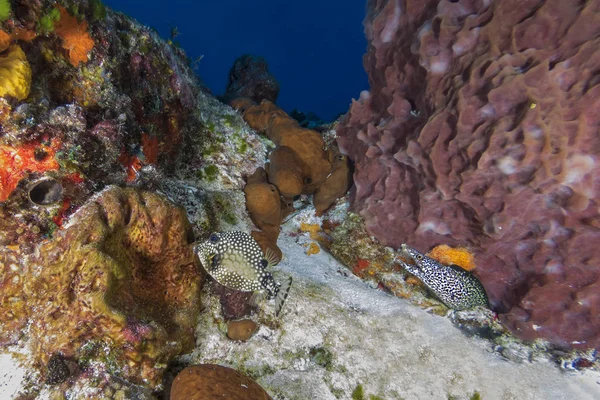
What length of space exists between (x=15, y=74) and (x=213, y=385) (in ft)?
10.3

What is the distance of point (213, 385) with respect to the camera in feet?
9.76

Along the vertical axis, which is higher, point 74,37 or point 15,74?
point 74,37

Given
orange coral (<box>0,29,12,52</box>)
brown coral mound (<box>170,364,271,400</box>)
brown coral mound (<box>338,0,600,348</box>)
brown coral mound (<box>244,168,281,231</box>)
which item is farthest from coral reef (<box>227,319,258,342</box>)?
orange coral (<box>0,29,12,52</box>)

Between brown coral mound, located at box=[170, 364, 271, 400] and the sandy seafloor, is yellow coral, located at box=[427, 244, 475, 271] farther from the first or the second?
brown coral mound, located at box=[170, 364, 271, 400]

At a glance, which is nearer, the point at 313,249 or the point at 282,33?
the point at 313,249

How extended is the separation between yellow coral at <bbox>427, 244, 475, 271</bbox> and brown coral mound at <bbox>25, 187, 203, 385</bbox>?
3.51m

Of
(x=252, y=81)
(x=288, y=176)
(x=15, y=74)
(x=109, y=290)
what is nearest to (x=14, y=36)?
(x=15, y=74)

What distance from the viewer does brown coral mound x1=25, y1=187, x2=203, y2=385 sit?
289 centimetres

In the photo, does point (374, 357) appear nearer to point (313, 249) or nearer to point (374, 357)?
point (374, 357)

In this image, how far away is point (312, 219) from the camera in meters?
5.84

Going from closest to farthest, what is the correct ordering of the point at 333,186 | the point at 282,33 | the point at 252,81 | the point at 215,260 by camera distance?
the point at 215,260 → the point at 333,186 → the point at 252,81 → the point at 282,33

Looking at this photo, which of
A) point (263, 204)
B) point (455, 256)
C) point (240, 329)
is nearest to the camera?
point (240, 329)

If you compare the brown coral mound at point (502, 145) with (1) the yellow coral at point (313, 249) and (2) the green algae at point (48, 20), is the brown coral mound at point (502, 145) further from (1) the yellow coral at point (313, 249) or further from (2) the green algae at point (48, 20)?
(2) the green algae at point (48, 20)

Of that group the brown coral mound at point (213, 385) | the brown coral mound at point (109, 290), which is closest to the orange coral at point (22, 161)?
the brown coral mound at point (109, 290)
